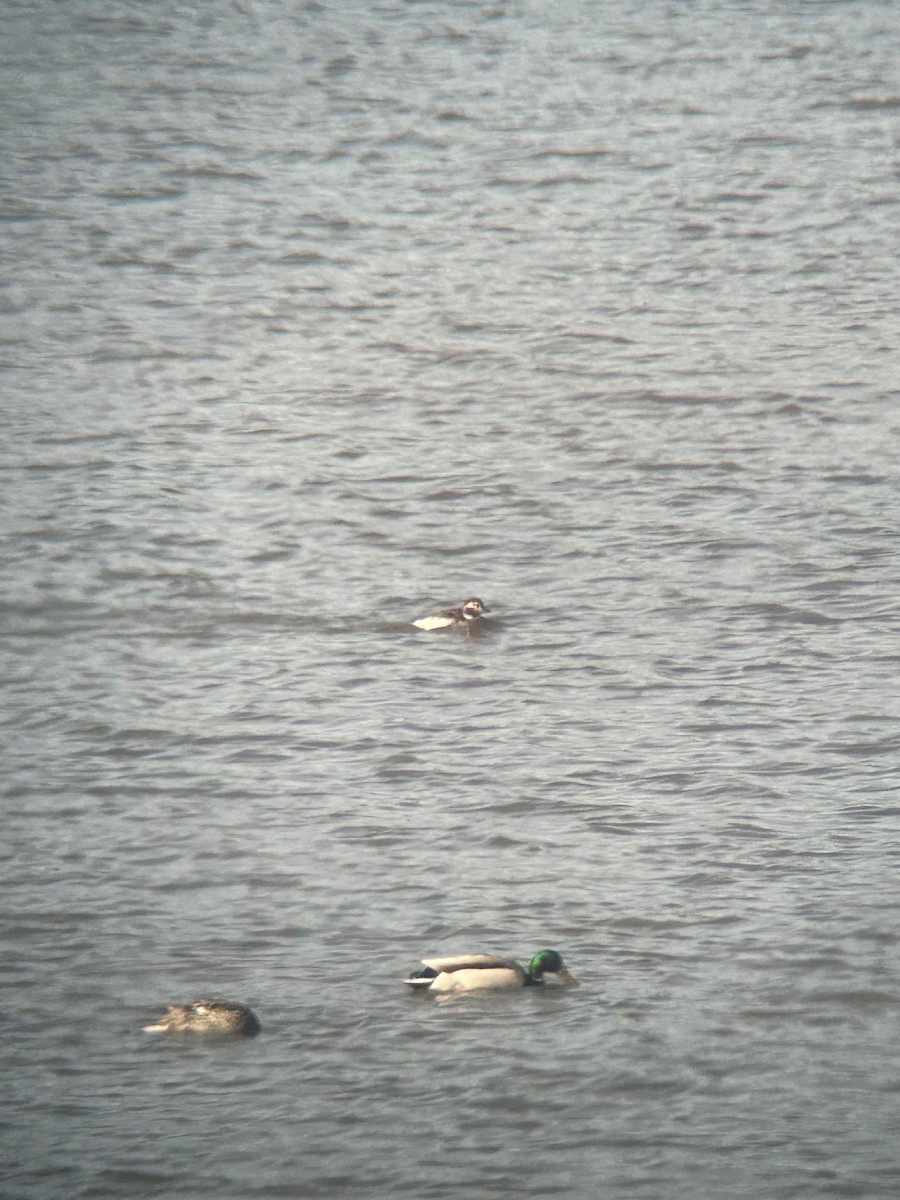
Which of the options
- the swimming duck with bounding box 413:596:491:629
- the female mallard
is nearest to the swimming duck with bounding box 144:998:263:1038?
the female mallard

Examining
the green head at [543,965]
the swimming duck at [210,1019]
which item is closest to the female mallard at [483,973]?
the green head at [543,965]

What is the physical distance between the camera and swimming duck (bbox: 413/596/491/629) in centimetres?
1259

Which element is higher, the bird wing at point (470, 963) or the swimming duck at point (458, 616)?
the bird wing at point (470, 963)

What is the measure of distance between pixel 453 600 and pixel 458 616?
688 millimetres

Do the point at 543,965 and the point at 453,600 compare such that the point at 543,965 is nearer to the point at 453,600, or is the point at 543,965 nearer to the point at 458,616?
the point at 458,616

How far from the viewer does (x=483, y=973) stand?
7719 millimetres

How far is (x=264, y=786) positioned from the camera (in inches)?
403

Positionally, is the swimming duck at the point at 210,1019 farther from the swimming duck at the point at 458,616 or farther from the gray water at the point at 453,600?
the swimming duck at the point at 458,616

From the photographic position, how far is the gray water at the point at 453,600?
7.11 metres

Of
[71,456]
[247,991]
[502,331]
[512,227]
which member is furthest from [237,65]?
[247,991]

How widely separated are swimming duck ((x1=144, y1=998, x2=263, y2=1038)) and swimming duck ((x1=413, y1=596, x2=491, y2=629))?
530 centimetres

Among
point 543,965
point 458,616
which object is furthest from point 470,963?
point 458,616

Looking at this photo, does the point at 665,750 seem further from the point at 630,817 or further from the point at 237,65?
the point at 237,65

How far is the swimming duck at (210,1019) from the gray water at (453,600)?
0.08 meters
